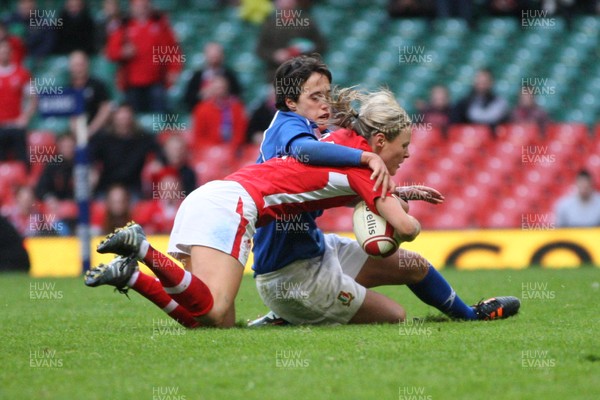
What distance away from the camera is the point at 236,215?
19.2ft

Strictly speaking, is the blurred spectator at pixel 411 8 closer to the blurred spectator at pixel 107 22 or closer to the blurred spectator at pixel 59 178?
the blurred spectator at pixel 107 22

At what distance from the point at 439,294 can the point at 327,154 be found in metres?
1.19

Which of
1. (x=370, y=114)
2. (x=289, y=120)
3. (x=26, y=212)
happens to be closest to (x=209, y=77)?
(x=26, y=212)

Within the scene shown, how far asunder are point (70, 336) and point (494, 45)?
1084 centimetres

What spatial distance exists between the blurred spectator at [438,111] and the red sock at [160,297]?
8251 millimetres

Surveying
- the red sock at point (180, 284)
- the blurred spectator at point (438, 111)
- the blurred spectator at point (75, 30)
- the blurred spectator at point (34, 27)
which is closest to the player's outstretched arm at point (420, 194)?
the red sock at point (180, 284)

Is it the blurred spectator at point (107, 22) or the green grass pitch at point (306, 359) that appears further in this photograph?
the blurred spectator at point (107, 22)

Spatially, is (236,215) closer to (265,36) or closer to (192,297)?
(192,297)

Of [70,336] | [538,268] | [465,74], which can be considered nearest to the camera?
[70,336]

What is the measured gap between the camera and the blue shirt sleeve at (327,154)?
580cm

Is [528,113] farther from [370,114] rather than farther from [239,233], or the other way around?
[239,233]

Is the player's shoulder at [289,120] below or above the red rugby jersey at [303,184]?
above

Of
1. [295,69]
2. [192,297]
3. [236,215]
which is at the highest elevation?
[295,69]

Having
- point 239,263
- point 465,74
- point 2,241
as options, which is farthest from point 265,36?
point 239,263
